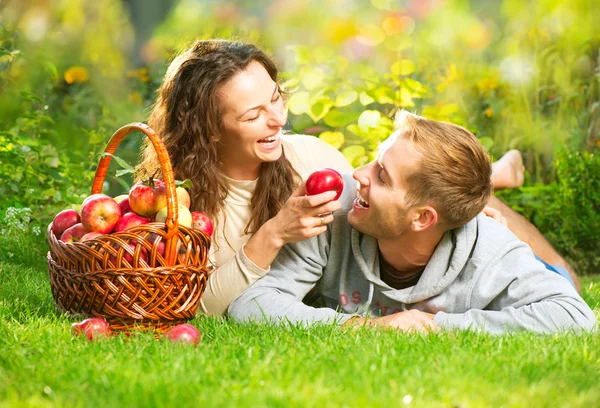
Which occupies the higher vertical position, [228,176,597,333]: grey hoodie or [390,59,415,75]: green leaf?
[390,59,415,75]: green leaf

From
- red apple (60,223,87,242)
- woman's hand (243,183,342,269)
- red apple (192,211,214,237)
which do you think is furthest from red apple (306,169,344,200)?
red apple (60,223,87,242)

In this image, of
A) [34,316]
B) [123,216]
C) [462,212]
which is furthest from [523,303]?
A: [34,316]

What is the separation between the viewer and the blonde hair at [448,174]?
3113 millimetres

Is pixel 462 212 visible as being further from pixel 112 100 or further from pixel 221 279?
pixel 112 100

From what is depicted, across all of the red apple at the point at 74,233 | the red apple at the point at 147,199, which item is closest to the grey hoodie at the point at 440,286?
the red apple at the point at 147,199

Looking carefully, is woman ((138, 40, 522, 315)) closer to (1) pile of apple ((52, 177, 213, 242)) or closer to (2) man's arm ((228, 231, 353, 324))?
(2) man's arm ((228, 231, 353, 324))

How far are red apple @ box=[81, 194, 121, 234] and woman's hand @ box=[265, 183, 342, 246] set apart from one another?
0.63m

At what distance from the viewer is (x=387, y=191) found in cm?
315

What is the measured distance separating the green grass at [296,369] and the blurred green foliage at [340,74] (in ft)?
8.35

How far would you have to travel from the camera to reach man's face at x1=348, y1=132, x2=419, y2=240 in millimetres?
3137

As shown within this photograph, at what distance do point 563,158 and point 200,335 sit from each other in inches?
143

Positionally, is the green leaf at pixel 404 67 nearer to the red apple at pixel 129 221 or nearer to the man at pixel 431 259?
the man at pixel 431 259

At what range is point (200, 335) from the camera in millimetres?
2834

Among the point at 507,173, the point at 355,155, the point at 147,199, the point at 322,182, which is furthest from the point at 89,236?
the point at 355,155
